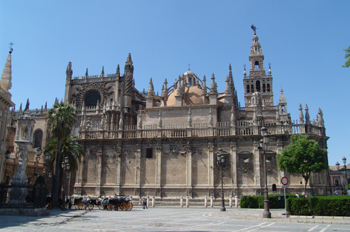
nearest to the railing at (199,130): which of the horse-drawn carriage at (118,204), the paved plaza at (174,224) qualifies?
the horse-drawn carriage at (118,204)

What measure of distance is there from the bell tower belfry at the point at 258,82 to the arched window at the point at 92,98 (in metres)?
37.5

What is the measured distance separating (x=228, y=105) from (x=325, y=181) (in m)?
14.0

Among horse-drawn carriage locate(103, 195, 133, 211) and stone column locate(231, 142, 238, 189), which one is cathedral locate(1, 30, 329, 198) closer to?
stone column locate(231, 142, 238, 189)

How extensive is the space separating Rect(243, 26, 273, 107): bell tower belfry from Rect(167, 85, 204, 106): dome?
36990 millimetres

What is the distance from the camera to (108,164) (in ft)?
128

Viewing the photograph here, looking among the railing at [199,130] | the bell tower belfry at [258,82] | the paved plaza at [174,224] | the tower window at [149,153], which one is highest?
the bell tower belfry at [258,82]

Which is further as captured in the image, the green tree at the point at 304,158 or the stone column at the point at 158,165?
the stone column at the point at 158,165

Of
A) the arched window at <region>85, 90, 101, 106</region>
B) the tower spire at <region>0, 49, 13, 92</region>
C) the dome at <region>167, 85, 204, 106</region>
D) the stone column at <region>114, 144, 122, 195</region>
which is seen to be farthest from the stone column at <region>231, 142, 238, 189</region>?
the arched window at <region>85, 90, 101, 106</region>

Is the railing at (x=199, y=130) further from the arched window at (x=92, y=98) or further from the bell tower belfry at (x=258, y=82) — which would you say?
the bell tower belfry at (x=258, y=82)

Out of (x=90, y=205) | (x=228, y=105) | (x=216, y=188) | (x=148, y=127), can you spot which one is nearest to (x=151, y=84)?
(x=148, y=127)

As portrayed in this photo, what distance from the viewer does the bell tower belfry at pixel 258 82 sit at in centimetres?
7781

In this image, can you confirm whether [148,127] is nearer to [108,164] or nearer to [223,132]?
[108,164]

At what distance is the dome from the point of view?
41594 mm

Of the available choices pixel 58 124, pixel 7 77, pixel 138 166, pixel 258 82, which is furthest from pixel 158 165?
pixel 258 82
